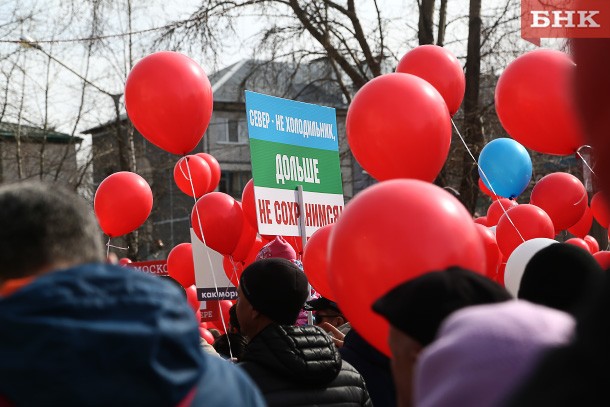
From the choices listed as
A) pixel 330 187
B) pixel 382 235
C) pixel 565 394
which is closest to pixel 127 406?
pixel 565 394

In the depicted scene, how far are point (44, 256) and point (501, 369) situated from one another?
0.87 m

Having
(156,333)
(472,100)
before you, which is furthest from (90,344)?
(472,100)

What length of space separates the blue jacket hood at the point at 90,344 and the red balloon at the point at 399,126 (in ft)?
10.1

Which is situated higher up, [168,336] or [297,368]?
[168,336]

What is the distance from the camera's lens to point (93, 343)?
1.50m

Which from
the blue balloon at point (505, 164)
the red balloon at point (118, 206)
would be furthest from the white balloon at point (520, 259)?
the red balloon at point (118, 206)

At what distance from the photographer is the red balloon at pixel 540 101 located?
17.4ft

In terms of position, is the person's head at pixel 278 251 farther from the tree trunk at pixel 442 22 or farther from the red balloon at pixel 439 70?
the tree trunk at pixel 442 22

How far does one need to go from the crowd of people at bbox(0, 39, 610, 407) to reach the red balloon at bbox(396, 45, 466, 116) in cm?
460

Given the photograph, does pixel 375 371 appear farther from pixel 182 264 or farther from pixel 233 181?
pixel 233 181

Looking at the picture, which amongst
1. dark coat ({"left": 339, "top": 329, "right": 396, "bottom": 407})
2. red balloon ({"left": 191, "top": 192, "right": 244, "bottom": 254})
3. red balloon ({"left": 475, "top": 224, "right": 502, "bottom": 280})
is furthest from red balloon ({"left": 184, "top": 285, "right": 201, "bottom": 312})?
dark coat ({"left": 339, "top": 329, "right": 396, "bottom": 407})

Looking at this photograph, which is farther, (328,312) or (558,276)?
(328,312)

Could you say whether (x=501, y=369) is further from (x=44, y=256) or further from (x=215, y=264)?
(x=215, y=264)

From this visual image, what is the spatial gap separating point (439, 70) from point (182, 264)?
526cm
